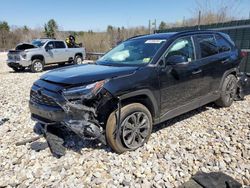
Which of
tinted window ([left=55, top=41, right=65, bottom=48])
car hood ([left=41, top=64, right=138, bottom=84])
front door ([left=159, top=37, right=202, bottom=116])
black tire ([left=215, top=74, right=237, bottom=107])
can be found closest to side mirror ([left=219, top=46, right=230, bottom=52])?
black tire ([left=215, top=74, right=237, bottom=107])

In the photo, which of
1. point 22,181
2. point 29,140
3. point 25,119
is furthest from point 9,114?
point 22,181

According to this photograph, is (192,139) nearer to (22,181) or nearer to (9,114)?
(22,181)

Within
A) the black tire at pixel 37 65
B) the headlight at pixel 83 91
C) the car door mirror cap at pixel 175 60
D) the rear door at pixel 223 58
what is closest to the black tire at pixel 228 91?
the rear door at pixel 223 58

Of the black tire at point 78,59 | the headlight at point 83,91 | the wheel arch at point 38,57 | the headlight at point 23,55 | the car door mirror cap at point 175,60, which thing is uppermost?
the car door mirror cap at point 175,60

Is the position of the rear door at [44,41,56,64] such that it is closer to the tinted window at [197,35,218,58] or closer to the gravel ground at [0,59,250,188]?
the gravel ground at [0,59,250,188]

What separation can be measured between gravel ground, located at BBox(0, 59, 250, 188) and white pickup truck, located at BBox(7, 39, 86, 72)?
942 centimetres

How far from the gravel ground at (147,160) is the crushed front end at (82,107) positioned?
1.54 feet

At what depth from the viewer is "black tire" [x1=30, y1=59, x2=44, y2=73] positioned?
13.7 m

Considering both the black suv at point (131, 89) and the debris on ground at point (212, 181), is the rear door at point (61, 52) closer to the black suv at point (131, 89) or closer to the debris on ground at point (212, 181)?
the black suv at point (131, 89)

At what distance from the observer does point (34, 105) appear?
13.1ft

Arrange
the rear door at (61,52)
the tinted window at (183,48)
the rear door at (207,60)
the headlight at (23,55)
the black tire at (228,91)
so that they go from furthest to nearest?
the rear door at (61,52) → the headlight at (23,55) → the black tire at (228,91) → the rear door at (207,60) → the tinted window at (183,48)

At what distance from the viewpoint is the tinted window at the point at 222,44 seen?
18.1 ft

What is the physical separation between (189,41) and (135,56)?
114cm

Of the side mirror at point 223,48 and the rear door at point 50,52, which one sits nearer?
the side mirror at point 223,48
